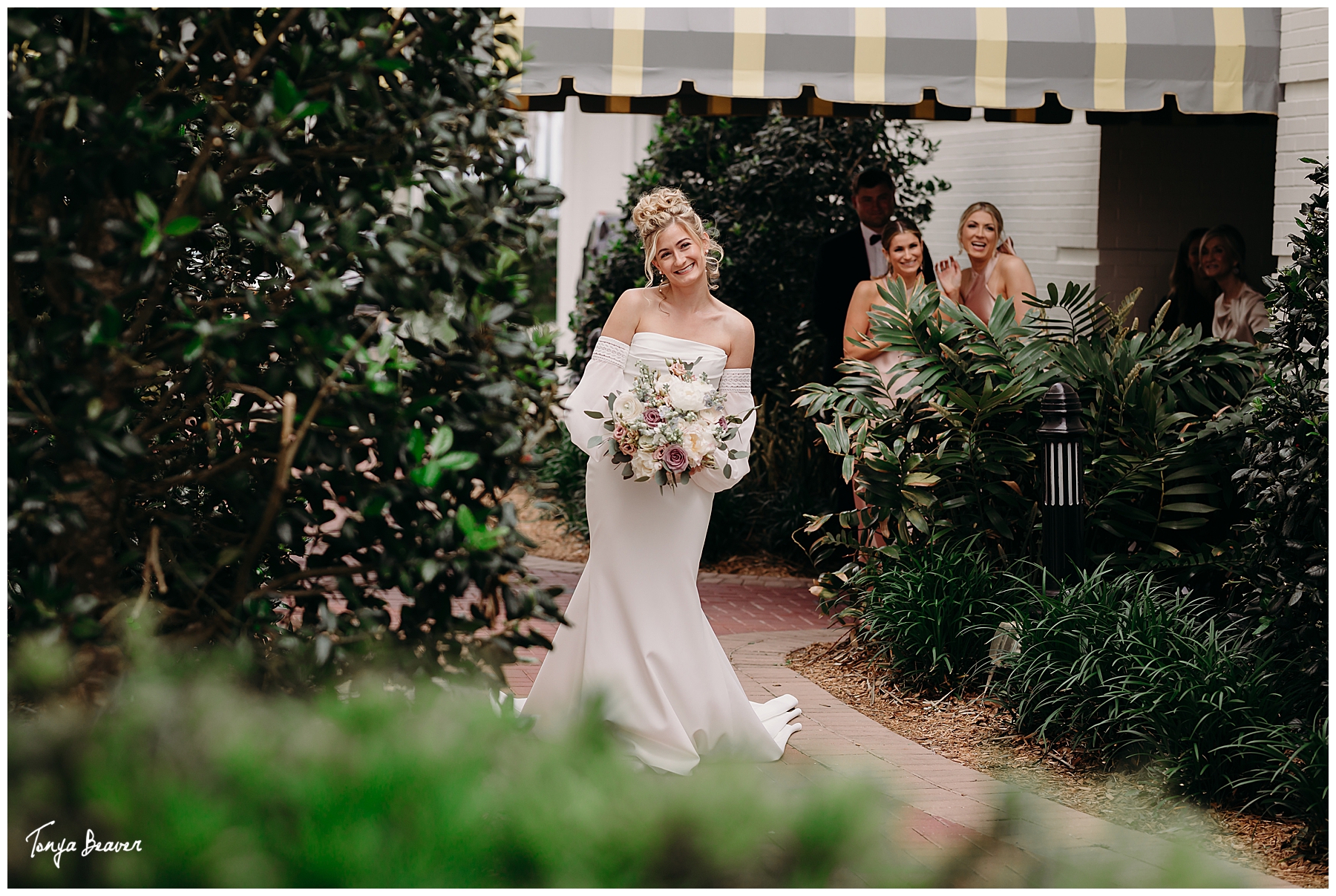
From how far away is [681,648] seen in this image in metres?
4.79

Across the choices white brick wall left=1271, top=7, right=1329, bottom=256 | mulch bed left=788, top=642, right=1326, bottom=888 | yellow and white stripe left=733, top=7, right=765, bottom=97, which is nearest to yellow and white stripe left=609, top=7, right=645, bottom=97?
yellow and white stripe left=733, top=7, right=765, bottom=97

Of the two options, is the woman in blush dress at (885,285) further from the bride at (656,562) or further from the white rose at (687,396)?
the white rose at (687,396)

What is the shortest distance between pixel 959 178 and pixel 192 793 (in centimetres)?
1041

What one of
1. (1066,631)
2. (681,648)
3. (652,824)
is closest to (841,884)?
(652,824)

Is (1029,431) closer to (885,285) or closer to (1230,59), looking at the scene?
(885,285)

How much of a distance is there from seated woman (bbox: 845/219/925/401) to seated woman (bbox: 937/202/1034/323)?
10.6 inches

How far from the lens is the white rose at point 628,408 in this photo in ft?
14.8

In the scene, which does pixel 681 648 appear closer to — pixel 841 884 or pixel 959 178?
pixel 841 884

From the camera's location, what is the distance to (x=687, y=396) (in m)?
4.54

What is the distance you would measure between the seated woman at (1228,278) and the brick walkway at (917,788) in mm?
3085

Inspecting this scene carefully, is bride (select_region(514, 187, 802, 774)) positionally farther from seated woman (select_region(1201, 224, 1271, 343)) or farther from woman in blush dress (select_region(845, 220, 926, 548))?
seated woman (select_region(1201, 224, 1271, 343))

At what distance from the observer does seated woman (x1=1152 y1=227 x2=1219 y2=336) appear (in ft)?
27.3

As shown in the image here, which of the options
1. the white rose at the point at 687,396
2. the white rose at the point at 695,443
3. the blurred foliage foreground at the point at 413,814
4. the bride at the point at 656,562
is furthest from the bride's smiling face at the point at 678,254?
the blurred foliage foreground at the point at 413,814
